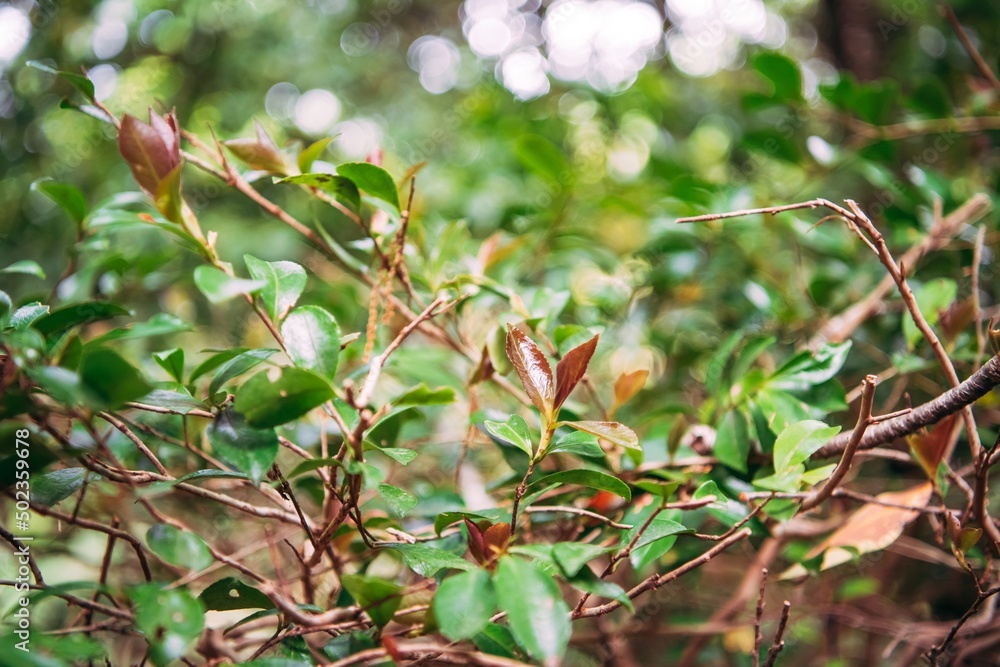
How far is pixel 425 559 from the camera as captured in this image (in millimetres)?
467

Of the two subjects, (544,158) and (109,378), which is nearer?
(109,378)

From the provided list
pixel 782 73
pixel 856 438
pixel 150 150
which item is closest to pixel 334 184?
pixel 150 150

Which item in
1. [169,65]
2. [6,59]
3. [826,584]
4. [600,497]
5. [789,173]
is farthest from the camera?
[169,65]

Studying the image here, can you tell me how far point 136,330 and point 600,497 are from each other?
0.46 meters

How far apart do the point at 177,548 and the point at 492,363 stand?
33 centimetres

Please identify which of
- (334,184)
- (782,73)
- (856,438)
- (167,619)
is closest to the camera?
(167,619)

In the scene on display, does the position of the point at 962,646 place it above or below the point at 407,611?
below

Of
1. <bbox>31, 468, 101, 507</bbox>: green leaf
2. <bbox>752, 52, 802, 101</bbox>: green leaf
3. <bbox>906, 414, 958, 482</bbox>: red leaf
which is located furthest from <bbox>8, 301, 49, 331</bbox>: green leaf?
<bbox>752, 52, 802, 101</bbox>: green leaf

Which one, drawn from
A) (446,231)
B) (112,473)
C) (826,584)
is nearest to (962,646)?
(826,584)

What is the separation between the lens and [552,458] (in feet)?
2.55

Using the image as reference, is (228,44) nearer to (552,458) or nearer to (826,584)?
(552,458)

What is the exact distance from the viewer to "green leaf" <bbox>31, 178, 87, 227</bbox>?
2.20ft

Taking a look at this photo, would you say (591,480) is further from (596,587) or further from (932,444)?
(932,444)

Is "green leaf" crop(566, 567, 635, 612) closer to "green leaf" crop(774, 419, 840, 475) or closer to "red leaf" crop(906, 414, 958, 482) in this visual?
"green leaf" crop(774, 419, 840, 475)
